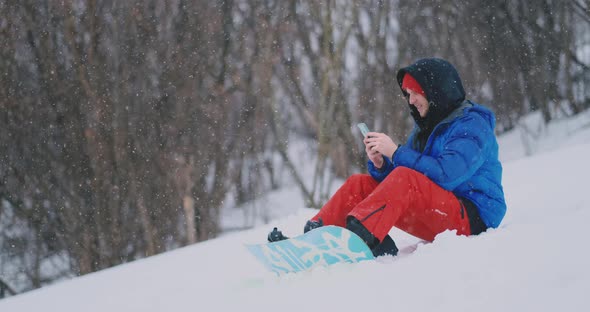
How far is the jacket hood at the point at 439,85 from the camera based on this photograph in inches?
120

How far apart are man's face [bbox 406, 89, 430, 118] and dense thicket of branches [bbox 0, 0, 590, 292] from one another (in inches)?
219

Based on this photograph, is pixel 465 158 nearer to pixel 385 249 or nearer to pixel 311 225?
pixel 385 249

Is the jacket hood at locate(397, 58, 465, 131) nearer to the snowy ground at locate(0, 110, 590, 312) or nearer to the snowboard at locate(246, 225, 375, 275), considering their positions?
the snowy ground at locate(0, 110, 590, 312)

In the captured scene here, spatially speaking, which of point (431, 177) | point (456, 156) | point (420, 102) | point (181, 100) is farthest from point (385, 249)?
point (181, 100)

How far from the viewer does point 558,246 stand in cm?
214

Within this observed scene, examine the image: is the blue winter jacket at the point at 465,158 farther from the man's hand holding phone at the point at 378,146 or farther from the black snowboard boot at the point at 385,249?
the black snowboard boot at the point at 385,249

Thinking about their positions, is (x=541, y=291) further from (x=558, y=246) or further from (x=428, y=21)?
(x=428, y=21)

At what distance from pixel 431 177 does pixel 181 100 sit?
6.05 meters

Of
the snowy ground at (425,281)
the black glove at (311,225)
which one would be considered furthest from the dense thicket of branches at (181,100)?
the black glove at (311,225)

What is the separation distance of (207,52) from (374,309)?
726 cm

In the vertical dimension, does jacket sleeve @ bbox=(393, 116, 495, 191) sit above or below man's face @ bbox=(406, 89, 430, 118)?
below

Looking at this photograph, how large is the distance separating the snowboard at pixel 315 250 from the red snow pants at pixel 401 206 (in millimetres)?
92

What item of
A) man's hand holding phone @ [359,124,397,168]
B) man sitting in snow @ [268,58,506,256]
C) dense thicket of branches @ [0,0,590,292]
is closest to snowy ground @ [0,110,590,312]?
man sitting in snow @ [268,58,506,256]

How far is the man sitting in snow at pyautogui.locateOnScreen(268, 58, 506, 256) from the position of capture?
2729 mm
